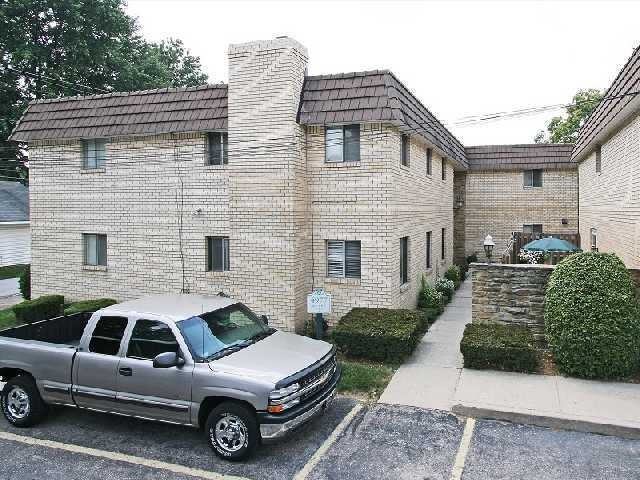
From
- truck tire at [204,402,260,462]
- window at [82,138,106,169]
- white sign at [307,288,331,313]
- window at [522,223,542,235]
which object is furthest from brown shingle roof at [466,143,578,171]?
truck tire at [204,402,260,462]

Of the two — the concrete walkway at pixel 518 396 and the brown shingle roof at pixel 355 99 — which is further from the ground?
the brown shingle roof at pixel 355 99

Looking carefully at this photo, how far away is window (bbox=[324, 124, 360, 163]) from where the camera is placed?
40.7 ft

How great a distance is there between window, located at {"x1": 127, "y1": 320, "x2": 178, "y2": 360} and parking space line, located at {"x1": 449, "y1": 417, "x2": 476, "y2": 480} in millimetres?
3696

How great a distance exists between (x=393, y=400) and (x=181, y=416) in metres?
3.31

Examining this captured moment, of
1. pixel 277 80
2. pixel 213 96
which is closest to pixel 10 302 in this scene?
pixel 213 96

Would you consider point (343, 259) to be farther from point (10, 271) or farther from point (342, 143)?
point (10, 271)

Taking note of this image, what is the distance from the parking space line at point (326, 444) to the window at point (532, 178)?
738 inches

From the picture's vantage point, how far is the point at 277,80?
11961 mm

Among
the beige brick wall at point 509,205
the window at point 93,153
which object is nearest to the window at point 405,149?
the window at point 93,153

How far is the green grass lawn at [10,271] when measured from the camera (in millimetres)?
24702

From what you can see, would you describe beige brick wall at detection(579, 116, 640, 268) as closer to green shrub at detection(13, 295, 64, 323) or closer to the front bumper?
the front bumper

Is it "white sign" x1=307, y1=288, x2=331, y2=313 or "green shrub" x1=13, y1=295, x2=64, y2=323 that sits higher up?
"white sign" x1=307, y1=288, x2=331, y2=313

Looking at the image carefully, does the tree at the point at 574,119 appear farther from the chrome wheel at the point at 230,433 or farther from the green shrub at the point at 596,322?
the chrome wheel at the point at 230,433

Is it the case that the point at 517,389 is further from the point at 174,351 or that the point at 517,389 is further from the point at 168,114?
the point at 168,114
